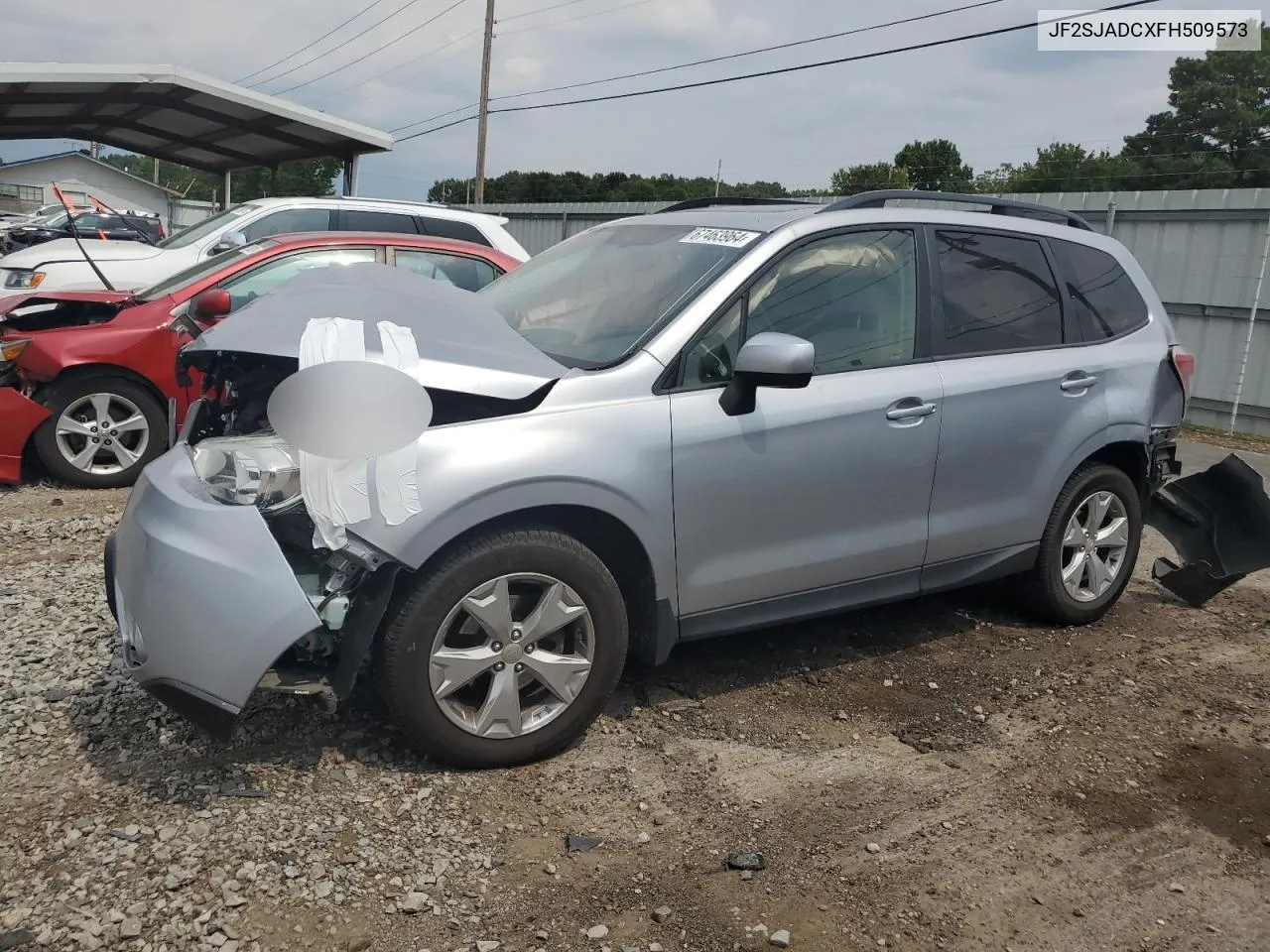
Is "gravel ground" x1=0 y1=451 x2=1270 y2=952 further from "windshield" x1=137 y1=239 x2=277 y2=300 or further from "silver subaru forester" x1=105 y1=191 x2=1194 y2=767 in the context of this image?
"windshield" x1=137 y1=239 x2=277 y2=300

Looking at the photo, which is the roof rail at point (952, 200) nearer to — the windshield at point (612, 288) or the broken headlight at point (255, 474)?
the windshield at point (612, 288)

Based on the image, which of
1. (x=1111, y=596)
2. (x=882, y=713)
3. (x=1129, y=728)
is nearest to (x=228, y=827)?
(x=882, y=713)

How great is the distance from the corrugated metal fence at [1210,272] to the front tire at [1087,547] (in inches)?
310

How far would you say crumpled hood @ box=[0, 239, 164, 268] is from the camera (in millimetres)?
9430

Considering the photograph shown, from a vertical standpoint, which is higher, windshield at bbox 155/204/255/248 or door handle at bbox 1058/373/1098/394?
windshield at bbox 155/204/255/248

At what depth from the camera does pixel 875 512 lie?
161 inches

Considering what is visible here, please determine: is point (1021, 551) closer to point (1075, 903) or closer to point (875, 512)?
point (875, 512)

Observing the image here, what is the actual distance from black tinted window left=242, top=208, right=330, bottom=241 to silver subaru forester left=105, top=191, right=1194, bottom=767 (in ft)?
20.3

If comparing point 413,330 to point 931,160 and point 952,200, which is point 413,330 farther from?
point 931,160

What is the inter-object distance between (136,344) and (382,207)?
3929mm

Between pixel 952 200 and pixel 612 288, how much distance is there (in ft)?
5.58

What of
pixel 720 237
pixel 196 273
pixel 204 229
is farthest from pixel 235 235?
pixel 720 237

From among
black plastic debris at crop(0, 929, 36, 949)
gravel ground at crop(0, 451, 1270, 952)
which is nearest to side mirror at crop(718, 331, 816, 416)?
gravel ground at crop(0, 451, 1270, 952)

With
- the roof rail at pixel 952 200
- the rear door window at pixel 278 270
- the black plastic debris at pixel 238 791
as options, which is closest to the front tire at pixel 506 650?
the black plastic debris at pixel 238 791
